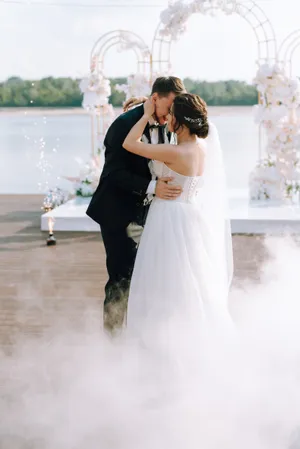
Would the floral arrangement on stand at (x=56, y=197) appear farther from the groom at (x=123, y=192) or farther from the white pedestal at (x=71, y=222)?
the groom at (x=123, y=192)

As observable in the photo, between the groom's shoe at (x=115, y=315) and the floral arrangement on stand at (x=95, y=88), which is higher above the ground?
the floral arrangement on stand at (x=95, y=88)

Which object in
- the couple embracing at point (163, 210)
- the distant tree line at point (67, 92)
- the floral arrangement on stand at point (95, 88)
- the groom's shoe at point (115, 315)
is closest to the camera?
the couple embracing at point (163, 210)

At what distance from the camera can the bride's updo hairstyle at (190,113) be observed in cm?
322

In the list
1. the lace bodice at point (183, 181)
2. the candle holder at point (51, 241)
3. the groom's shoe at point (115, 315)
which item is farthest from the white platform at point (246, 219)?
the lace bodice at point (183, 181)

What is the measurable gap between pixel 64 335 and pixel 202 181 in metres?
1.22

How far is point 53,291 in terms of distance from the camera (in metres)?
5.11

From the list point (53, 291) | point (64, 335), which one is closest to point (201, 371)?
point (64, 335)

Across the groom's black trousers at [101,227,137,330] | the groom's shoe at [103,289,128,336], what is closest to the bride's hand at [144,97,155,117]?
the groom's black trousers at [101,227,137,330]

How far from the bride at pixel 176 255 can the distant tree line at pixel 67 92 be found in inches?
944

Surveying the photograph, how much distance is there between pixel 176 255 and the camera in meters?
3.41

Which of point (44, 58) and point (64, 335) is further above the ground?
point (44, 58)

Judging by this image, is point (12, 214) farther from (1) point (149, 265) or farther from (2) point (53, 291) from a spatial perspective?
(1) point (149, 265)

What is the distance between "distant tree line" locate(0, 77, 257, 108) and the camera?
Answer: 27.1 m

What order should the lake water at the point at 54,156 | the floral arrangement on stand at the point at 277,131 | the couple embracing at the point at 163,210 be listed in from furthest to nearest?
the lake water at the point at 54,156 → the floral arrangement on stand at the point at 277,131 → the couple embracing at the point at 163,210
